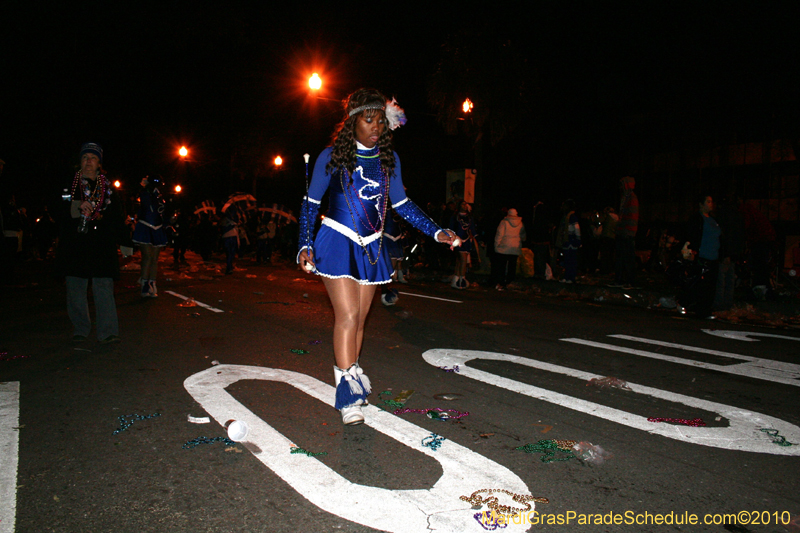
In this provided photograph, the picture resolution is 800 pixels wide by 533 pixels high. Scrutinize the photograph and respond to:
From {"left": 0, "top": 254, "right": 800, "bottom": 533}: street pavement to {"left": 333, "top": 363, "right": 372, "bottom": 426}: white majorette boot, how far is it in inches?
2.9

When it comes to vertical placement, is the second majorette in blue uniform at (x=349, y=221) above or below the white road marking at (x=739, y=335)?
above

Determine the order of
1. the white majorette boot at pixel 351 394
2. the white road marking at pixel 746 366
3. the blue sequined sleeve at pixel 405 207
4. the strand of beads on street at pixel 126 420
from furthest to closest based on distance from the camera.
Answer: the white road marking at pixel 746 366, the blue sequined sleeve at pixel 405 207, the white majorette boot at pixel 351 394, the strand of beads on street at pixel 126 420

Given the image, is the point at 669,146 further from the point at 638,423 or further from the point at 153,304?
the point at 638,423

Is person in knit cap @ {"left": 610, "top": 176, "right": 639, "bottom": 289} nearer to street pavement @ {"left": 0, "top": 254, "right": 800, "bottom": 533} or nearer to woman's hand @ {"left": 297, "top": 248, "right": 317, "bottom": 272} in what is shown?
street pavement @ {"left": 0, "top": 254, "right": 800, "bottom": 533}

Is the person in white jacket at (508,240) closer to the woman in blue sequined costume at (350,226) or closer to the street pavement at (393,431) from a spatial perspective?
the street pavement at (393,431)

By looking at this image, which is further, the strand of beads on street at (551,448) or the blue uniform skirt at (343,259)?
the blue uniform skirt at (343,259)

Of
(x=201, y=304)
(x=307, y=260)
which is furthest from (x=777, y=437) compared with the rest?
(x=201, y=304)

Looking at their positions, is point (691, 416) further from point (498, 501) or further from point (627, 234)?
point (627, 234)

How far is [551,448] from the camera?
3.39m

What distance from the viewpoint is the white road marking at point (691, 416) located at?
3498mm

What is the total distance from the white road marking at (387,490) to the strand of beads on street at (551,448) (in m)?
0.29

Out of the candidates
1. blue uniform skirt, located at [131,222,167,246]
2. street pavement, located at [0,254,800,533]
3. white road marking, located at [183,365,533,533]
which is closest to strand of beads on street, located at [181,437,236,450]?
street pavement, located at [0,254,800,533]

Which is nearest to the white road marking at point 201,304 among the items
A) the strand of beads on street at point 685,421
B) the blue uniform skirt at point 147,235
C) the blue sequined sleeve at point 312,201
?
the blue uniform skirt at point 147,235

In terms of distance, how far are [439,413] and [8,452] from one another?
99.3 inches
